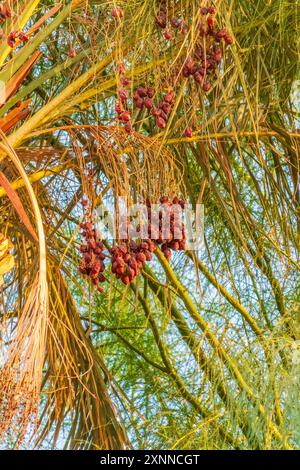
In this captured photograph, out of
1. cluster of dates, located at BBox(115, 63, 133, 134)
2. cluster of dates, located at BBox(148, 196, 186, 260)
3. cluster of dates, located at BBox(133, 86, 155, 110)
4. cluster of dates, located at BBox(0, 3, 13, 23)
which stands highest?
cluster of dates, located at BBox(0, 3, 13, 23)

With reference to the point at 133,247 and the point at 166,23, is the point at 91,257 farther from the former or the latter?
the point at 166,23

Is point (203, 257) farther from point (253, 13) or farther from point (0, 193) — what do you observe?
point (0, 193)

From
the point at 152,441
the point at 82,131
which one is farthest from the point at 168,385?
the point at 82,131

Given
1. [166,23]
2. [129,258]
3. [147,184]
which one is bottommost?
[129,258]

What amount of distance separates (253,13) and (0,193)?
0.66 meters

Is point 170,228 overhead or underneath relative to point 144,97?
underneath

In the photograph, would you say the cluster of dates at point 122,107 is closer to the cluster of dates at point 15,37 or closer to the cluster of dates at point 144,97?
the cluster of dates at point 144,97

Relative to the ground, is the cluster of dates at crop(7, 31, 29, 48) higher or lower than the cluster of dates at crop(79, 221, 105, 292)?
higher
